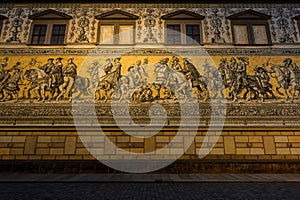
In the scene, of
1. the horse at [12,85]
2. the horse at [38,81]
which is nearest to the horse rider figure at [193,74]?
the horse at [38,81]

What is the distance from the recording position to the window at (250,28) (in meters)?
9.56

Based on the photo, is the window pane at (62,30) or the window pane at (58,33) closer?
the window pane at (58,33)

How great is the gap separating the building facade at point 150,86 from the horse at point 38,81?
4 centimetres

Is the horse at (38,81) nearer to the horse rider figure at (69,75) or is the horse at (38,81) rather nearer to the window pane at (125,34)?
the horse rider figure at (69,75)

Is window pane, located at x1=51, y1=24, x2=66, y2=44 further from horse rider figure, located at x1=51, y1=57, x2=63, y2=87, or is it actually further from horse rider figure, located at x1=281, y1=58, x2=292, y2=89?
horse rider figure, located at x1=281, y1=58, x2=292, y2=89

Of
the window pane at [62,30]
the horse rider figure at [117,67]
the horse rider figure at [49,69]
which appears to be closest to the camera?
the horse rider figure at [49,69]

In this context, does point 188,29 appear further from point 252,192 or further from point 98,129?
point 252,192

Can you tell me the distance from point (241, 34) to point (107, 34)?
5977mm

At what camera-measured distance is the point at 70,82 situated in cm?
880

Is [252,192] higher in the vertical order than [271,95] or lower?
lower

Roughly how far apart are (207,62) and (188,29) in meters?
1.85

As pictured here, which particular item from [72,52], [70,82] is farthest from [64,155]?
[72,52]

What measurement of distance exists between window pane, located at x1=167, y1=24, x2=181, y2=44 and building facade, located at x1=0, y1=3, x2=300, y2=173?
5cm

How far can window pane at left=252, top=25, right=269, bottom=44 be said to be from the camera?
9.55m
